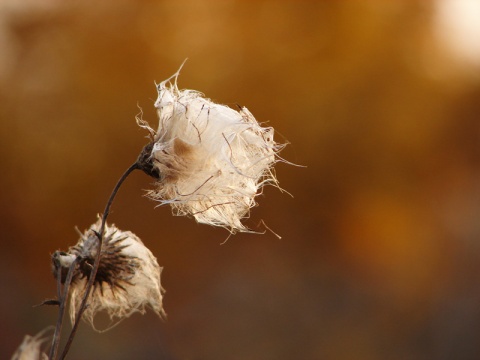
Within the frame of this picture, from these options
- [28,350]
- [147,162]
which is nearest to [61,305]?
[28,350]

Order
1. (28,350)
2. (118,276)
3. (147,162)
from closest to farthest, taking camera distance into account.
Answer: (28,350) → (147,162) → (118,276)

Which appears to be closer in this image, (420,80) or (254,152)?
(254,152)

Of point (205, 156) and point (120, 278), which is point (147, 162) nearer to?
point (205, 156)

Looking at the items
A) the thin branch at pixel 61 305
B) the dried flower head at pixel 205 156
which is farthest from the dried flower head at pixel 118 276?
the dried flower head at pixel 205 156

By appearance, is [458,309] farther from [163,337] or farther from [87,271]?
[87,271]

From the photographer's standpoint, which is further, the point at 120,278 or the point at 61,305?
the point at 120,278

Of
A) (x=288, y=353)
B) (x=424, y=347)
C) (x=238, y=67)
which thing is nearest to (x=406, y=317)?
(x=424, y=347)

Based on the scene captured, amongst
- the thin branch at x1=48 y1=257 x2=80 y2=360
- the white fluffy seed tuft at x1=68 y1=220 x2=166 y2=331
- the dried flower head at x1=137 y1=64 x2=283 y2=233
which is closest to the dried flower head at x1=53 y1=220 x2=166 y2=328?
the white fluffy seed tuft at x1=68 y1=220 x2=166 y2=331

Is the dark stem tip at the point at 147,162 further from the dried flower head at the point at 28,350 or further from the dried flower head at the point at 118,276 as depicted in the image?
the dried flower head at the point at 28,350

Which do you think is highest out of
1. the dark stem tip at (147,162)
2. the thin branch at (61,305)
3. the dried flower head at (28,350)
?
the dark stem tip at (147,162)
